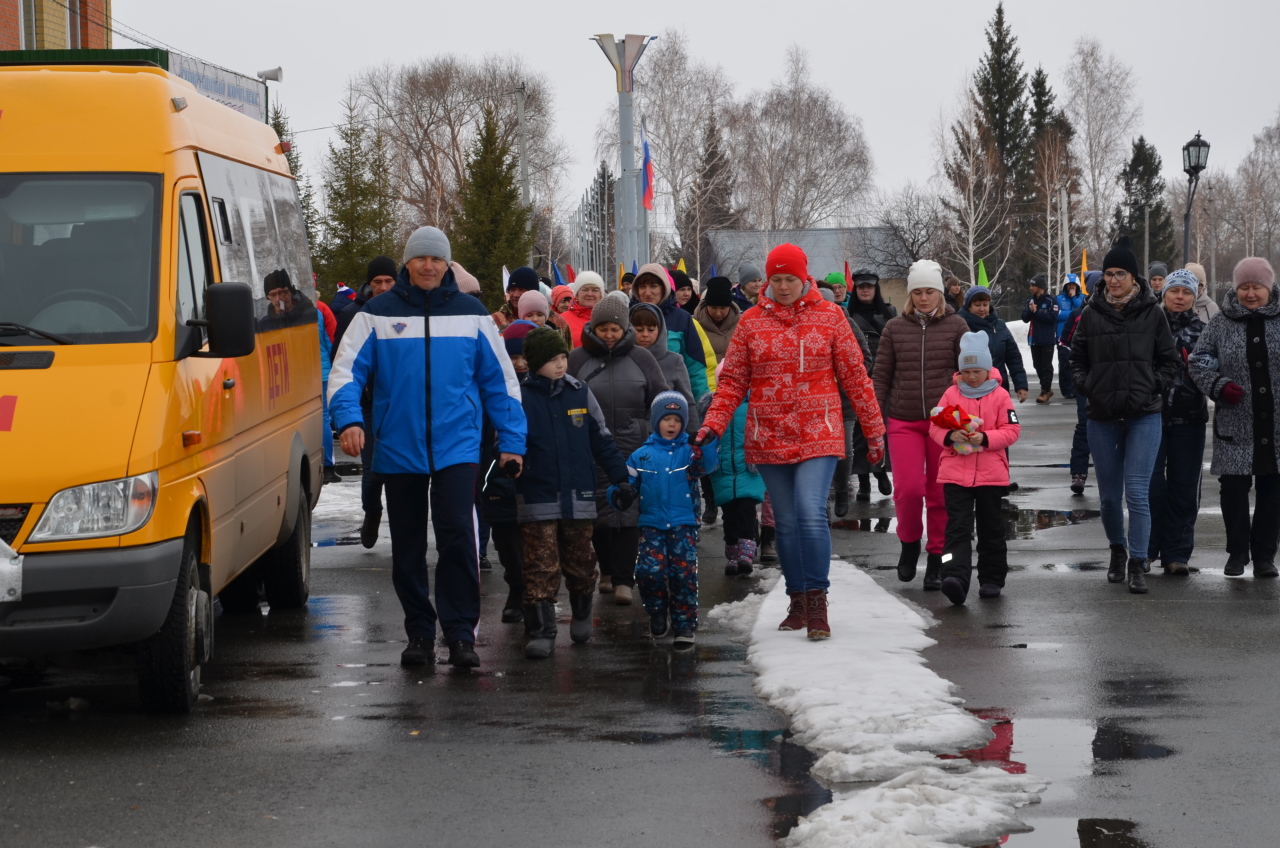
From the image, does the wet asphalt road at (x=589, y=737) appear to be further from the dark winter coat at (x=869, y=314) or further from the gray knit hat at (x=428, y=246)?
the dark winter coat at (x=869, y=314)

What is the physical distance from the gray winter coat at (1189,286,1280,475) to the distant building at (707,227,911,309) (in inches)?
2489

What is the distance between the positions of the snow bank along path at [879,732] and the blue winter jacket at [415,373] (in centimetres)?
174

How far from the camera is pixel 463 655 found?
7.23 m

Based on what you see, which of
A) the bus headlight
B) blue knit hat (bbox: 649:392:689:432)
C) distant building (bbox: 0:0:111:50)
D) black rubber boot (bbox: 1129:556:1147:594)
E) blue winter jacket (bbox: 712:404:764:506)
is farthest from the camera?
distant building (bbox: 0:0:111:50)

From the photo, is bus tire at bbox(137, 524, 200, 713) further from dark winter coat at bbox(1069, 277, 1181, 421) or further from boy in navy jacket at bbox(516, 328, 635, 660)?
dark winter coat at bbox(1069, 277, 1181, 421)

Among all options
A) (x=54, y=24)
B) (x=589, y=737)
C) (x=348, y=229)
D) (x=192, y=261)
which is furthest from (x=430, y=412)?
(x=348, y=229)

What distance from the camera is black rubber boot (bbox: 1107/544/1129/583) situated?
9.53 metres

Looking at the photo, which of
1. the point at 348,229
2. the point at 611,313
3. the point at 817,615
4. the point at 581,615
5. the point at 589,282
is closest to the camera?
the point at 817,615

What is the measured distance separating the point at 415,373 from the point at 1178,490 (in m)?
5.11

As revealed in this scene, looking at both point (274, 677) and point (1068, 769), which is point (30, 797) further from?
point (1068, 769)

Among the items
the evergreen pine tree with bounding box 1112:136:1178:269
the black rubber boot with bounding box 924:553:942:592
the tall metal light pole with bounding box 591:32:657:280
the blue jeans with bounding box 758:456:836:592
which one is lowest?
the black rubber boot with bounding box 924:553:942:592

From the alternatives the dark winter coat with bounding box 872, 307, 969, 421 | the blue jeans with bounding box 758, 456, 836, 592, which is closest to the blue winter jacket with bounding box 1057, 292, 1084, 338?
the dark winter coat with bounding box 872, 307, 969, 421

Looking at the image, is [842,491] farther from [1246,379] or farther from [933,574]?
[1246,379]

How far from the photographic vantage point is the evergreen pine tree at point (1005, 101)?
263 ft
